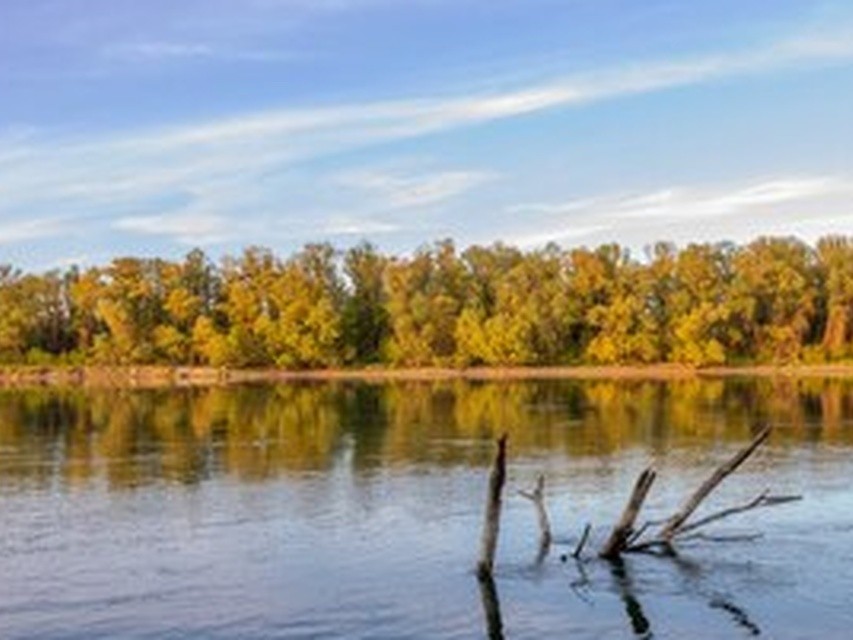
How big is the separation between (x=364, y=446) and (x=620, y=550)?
34635 mm

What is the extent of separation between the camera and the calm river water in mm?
31516

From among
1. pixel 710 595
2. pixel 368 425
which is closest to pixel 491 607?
pixel 710 595

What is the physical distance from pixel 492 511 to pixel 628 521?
429 cm

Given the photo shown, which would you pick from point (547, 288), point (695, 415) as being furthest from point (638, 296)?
point (695, 415)

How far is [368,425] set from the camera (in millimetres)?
86250

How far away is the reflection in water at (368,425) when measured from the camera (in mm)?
64625

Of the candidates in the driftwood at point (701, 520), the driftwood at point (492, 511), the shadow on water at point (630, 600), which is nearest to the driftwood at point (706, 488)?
the driftwood at point (701, 520)

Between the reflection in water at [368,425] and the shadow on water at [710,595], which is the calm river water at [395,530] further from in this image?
the reflection in water at [368,425]

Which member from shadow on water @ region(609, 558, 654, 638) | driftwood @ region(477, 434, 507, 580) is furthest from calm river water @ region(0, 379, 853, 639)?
driftwood @ region(477, 434, 507, 580)

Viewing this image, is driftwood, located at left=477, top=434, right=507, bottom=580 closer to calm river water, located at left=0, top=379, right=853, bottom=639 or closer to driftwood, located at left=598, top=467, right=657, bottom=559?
calm river water, located at left=0, top=379, right=853, bottom=639

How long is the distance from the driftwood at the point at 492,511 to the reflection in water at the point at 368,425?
24.0 meters

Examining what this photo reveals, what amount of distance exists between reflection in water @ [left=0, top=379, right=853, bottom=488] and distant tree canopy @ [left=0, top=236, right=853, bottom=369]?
115 ft

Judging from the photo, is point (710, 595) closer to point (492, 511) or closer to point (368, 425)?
point (492, 511)

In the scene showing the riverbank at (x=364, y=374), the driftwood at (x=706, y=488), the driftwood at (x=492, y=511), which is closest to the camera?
the driftwood at (x=492, y=511)
